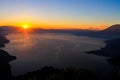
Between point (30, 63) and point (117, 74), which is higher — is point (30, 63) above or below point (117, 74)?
below

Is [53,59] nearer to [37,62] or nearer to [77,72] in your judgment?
[37,62]

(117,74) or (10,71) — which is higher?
(117,74)

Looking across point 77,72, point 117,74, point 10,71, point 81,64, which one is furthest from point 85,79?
point 81,64

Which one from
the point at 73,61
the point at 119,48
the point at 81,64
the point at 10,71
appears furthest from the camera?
the point at 119,48

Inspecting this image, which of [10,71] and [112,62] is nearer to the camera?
[10,71]

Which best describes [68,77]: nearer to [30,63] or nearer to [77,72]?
[77,72]

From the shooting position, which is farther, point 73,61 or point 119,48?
point 119,48

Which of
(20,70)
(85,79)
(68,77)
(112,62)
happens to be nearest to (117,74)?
(85,79)

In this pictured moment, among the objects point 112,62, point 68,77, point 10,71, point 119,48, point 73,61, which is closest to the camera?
point 68,77

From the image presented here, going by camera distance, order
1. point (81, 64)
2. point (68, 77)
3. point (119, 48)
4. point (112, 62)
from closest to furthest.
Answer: point (68, 77) < point (81, 64) < point (112, 62) < point (119, 48)
